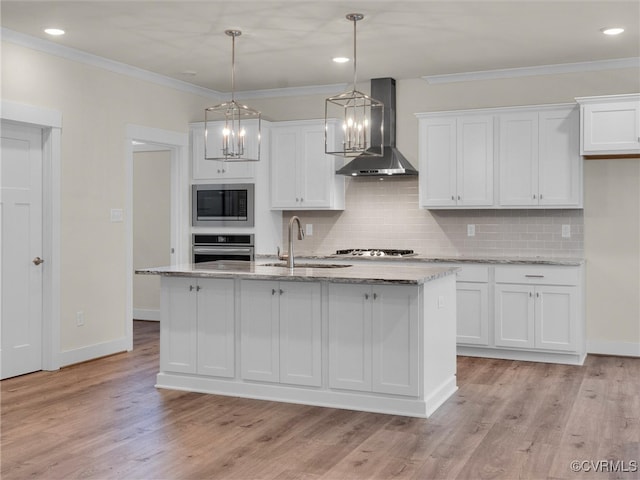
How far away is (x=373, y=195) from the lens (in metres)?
7.19

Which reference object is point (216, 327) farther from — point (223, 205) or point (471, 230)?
point (471, 230)

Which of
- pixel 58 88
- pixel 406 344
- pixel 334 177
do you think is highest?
pixel 58 88

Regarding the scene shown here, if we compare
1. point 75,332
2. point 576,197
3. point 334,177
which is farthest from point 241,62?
point 576,197

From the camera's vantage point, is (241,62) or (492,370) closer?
(492,370)

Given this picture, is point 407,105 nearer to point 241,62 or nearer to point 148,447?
point 241,62

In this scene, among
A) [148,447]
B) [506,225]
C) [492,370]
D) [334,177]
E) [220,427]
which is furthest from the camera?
[334,177]

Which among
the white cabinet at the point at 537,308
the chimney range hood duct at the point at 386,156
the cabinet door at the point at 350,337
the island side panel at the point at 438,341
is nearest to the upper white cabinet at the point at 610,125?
the white cabinet at the point at 537,308

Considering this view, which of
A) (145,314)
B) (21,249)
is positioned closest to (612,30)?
(21,249)

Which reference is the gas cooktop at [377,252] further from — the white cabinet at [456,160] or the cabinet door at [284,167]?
the cabinet door at [284,167]

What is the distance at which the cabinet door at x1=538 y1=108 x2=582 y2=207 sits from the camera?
6.07 meters

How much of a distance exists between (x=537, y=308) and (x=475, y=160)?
148cm

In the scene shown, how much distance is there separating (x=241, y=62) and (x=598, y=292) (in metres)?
3.88

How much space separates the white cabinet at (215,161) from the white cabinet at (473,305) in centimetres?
242

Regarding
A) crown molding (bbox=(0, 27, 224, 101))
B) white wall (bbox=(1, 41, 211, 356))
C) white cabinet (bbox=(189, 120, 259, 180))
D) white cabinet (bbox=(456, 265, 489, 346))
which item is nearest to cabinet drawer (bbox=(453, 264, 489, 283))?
white cabinet (bbox=(456, 265, 489, 346))
